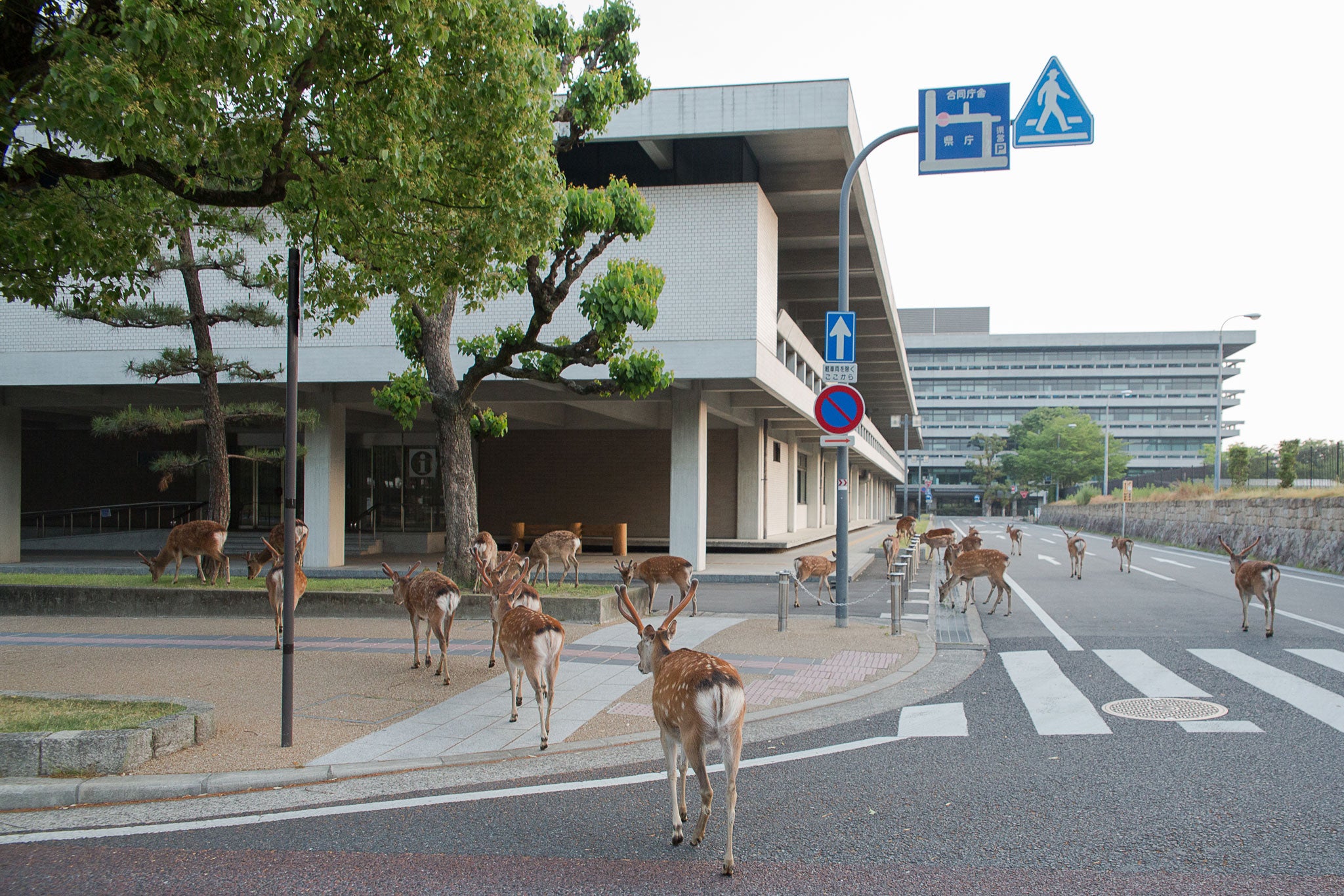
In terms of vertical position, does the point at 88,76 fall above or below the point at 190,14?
below

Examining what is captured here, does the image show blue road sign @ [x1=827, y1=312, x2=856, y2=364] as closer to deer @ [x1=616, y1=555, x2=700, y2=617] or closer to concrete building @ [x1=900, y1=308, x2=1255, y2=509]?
deer @ [x1=616, y1=555, x2=700, y2=617]

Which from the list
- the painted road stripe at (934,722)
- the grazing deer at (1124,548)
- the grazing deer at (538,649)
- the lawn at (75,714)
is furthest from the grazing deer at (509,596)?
the grazing deer at (1124,548)

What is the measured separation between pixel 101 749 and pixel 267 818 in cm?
155

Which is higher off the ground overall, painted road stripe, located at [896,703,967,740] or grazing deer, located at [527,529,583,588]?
grazing deer, located at [527,529,583,588]

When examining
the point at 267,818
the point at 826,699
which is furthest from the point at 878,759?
the point at 267,818

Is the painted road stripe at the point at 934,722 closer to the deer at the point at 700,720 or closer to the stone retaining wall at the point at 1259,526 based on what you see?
the deer at the point at 700,720

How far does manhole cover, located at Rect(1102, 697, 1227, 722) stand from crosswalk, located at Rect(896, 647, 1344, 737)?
103 mm

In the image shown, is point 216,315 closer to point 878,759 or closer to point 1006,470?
point 878,759

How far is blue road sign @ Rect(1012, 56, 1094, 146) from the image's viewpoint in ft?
31.7

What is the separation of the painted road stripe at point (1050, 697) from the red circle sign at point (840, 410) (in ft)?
11.4

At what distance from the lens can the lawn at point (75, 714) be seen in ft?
20.7

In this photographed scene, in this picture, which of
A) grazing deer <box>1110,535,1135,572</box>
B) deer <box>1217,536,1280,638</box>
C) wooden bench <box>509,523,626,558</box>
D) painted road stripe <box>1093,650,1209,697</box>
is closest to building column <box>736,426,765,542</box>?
wooden bench <box>509,523,626,558</box>

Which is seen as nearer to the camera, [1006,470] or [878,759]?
[878,759]

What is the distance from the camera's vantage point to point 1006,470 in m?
104
